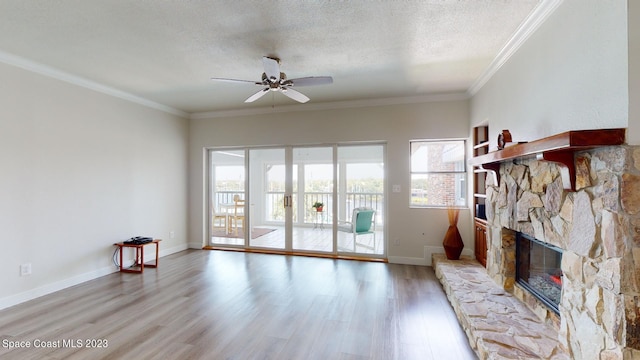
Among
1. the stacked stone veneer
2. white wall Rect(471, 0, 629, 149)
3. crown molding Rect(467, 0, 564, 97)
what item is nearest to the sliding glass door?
crown molding Rect(467, 0, 564, 97)

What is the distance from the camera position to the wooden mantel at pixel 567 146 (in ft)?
4.81

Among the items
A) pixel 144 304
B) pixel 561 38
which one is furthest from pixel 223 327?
pixel 561 38

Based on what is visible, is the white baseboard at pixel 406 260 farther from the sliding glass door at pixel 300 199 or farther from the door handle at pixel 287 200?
the door handle at pixel 287 200

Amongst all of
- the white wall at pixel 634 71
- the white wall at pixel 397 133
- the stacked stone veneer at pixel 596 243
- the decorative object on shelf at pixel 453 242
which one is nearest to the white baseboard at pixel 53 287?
the white wall at pixel 397 133

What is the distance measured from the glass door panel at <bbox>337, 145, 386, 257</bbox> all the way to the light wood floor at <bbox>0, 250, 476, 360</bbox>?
0.87 m

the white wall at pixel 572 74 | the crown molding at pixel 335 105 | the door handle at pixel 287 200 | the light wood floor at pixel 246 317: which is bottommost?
the light wood floor at pixel 246 317

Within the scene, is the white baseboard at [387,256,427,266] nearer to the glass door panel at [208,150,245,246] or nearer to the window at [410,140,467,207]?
the window at [410,140,467,207]

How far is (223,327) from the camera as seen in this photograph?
262 cm

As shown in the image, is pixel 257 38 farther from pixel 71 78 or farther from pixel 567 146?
pixel 71 78

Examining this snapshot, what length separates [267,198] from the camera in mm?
5594

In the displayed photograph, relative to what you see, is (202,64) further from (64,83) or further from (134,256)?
(134,256)

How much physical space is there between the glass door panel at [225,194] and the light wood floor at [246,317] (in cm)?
156

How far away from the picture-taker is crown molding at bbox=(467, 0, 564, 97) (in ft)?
6.99

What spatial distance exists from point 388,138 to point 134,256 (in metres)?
4.54
